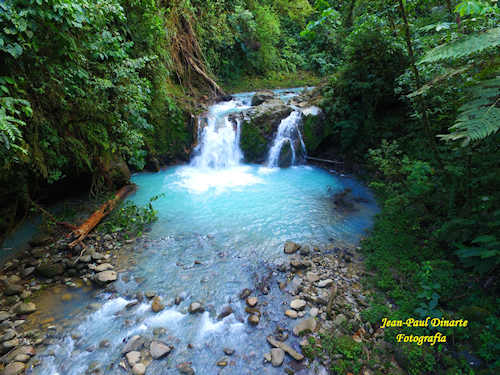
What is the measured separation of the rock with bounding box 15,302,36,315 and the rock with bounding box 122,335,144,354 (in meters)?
1.52

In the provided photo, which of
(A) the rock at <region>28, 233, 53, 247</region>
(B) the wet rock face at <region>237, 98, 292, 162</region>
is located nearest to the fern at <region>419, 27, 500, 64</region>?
(A) the rock at <region>28, 233, 53, 247</region>

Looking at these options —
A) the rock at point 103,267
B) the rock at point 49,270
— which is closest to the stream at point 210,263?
the rock at point 103,267

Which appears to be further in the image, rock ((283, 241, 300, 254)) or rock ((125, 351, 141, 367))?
rock ((283, 241, 300, 254))

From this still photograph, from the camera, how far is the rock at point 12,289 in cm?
340

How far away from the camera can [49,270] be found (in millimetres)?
3805

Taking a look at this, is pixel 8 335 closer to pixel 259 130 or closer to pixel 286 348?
pixel 286 348

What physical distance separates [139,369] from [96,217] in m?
3.45

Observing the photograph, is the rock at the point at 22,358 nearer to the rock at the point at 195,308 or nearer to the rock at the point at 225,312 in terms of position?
the rock at the point at 195,308

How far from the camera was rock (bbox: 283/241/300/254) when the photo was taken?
453 cm

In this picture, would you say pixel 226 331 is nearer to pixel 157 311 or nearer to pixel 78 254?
pixel 157 311

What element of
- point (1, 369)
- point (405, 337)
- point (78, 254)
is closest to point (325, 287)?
point (405, 337)

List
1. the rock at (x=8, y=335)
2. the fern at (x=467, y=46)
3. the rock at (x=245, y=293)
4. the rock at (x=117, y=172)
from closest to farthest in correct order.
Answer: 1. the fern at (x=467, y=46)
2. the rock at (x=8, y=335)
3. the rock at (x=245, y=293)
4. the rock at (x=117, y=172)

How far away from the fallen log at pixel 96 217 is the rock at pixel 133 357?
2491 mm

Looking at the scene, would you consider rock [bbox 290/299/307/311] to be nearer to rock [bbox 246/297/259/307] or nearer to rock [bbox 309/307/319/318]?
rock [bbox 309/307/319/318]
